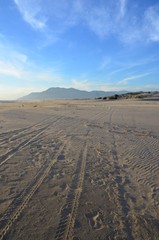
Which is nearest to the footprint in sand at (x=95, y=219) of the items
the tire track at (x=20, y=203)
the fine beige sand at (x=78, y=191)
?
the fine beige sand at (x=78, y=191)

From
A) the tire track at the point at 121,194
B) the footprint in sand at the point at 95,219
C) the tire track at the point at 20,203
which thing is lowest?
the tire track at the point at 121,194

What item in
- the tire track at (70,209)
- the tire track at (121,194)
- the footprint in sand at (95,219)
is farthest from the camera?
the footprint in sand at (95,219)

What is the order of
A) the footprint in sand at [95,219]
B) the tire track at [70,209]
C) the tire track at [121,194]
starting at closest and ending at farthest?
1. the tire track at [70,209]
2. the tire track at [121,194]
3. the footprint in sand at [95,219]

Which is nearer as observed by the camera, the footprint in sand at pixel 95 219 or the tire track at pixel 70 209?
the tire track at pixel 70 209

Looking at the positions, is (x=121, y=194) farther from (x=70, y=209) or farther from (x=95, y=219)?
(x=70, y=209)

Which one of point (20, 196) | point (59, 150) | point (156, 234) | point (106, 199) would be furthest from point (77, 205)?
point (59, 150)

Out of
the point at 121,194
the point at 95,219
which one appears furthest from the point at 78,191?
the point at 95,219

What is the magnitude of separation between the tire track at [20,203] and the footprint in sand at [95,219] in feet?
4.25

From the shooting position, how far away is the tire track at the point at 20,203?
4191 mm

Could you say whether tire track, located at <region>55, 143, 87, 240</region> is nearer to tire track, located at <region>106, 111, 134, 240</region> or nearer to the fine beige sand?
the fine beige sand

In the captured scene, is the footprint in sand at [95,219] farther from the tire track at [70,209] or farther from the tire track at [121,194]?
the tire track at [121,194]

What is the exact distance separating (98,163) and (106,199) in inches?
92.7

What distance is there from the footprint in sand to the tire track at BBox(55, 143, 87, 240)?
293 mm

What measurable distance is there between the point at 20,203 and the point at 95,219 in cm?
154
